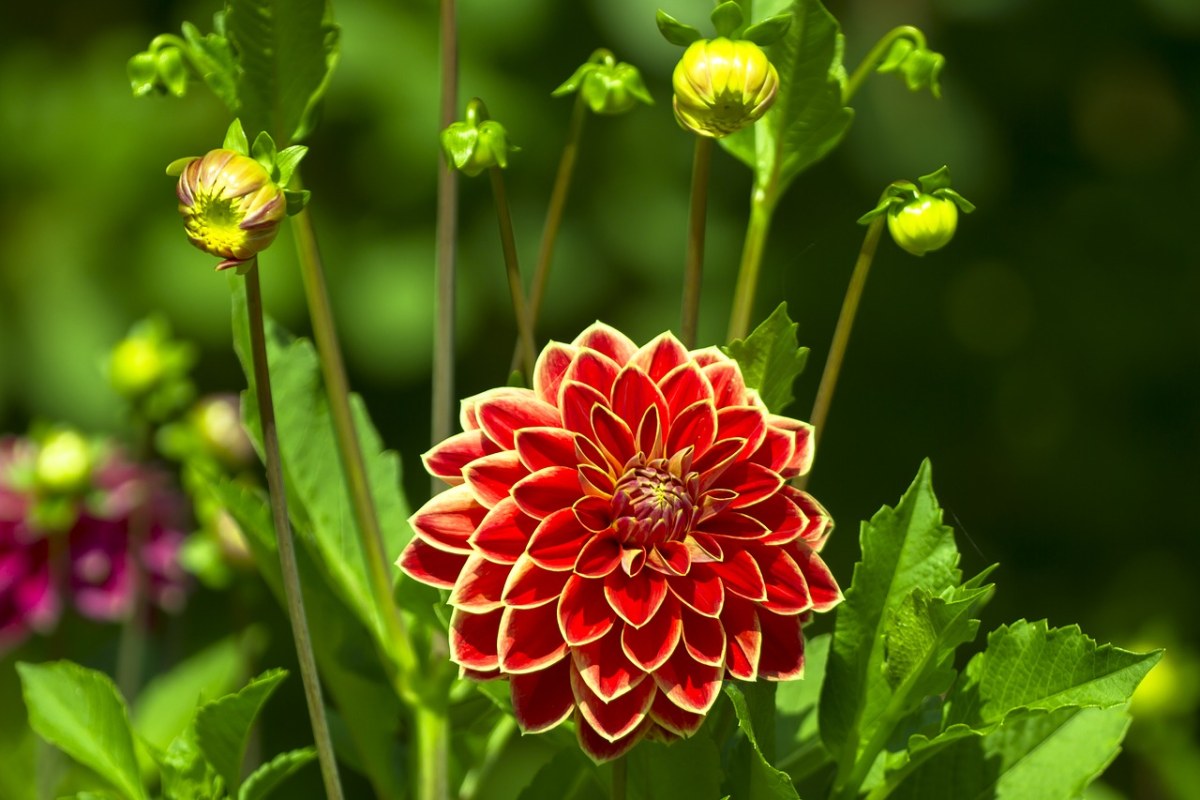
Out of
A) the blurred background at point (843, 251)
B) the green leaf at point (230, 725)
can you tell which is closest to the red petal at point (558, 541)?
the green leaf at point (230, 725)

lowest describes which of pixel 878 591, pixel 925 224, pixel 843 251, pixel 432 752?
pixel 843 251

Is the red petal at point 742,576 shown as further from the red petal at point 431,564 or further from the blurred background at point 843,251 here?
the blurred background at point 843,251

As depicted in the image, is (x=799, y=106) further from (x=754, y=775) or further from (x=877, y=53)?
(x=754, y=775)

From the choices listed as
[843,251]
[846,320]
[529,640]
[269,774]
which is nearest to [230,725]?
[269,774]

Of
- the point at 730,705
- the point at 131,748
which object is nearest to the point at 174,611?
the point at 131,748

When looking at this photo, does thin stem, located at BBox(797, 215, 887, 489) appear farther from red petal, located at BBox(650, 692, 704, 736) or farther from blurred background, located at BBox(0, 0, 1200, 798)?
blurred background, located at BBox(0, 0, 1200, 798)

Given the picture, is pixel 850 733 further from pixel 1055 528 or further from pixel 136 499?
pixel 1055 528
